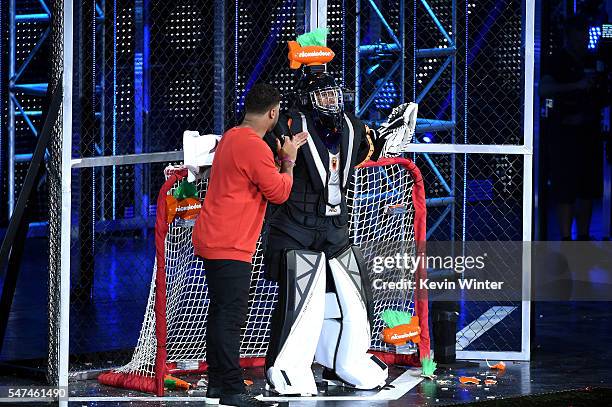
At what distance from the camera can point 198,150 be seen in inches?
306

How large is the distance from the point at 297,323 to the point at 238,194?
1.06 meters

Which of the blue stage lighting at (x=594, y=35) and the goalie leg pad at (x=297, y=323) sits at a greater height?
the blue stage lighting at (x=594, y=35)

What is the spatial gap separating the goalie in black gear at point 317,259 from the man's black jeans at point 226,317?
650 mm

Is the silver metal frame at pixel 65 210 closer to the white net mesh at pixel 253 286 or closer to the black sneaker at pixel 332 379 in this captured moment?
the white net mesh at pixel 253 286

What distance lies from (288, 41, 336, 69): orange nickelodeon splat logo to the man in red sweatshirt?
766 millimetres

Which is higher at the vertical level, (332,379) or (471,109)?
(471,109)

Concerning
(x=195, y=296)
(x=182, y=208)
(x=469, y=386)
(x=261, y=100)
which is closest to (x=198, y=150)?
(x=182, y=208)

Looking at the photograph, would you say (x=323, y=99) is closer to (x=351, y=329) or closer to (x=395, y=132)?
(x=395, y=132)

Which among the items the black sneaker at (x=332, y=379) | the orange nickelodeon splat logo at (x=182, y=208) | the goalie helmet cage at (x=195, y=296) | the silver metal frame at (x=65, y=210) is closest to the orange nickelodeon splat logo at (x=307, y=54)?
the goalie helmet cage at (x=195, y=296)

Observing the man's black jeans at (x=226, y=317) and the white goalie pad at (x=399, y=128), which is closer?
the man's black jeans at (x=226, y=317)

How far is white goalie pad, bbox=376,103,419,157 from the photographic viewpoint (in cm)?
826

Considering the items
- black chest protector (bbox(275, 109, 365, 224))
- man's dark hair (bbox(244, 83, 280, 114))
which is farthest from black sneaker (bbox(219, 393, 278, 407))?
man's dark hair (bbox(244, 83, 280, 114))

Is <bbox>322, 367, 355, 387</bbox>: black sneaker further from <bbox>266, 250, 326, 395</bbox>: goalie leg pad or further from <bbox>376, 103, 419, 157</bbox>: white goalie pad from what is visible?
<bbox>376, 103, 419, 157</bbox>: white goalie pad

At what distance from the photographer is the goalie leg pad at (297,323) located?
7.88m
